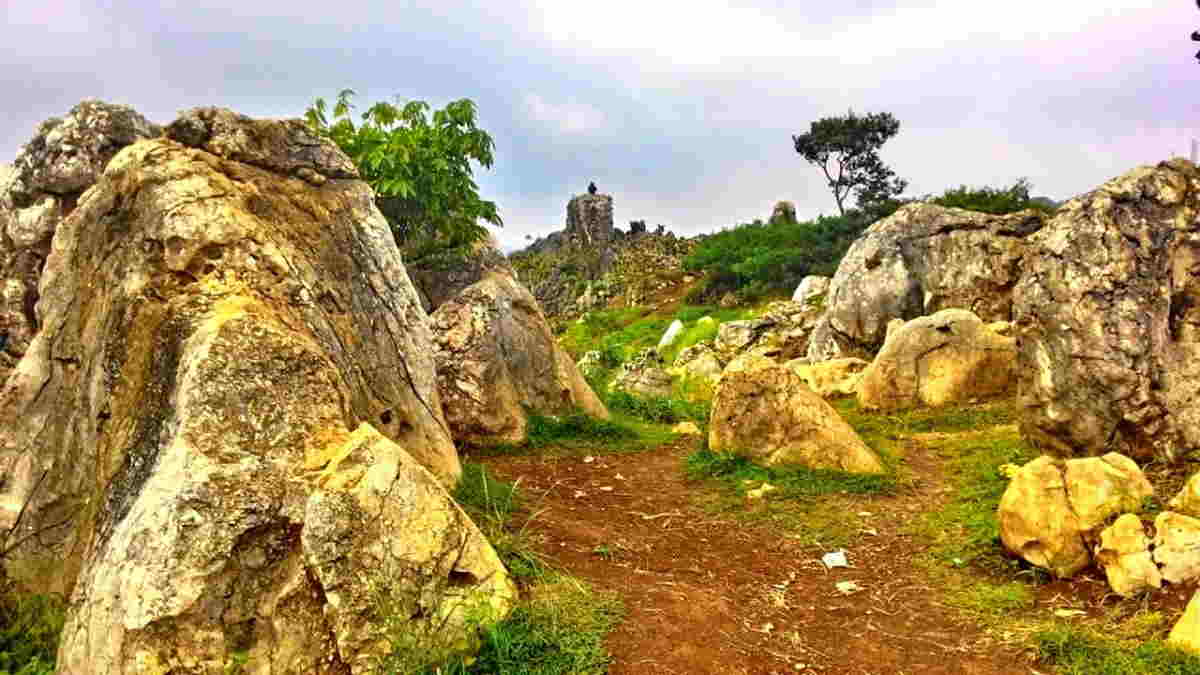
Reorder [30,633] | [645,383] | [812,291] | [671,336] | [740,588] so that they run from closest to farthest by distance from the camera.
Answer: [30,633]
[740,588]
[645,383]
[812,291]
[671,336]

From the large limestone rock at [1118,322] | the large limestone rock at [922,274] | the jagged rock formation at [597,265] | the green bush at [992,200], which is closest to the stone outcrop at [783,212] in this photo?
the jagged rock formation at [597,265]

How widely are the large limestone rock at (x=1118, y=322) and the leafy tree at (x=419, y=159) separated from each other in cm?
677

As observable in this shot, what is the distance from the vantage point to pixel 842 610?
5.70m

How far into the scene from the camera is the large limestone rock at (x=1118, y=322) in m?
7.73

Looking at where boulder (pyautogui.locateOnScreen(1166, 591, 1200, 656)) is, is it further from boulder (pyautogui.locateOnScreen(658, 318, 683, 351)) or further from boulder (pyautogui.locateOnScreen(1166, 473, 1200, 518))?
boulder (pyautogui.locateOnScreen(658, 318, 683, 351))

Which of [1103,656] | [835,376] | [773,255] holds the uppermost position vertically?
[773,255]

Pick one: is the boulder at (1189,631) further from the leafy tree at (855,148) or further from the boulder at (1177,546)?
the leafy tree at (855,148)

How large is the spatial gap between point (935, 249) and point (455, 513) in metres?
14.7

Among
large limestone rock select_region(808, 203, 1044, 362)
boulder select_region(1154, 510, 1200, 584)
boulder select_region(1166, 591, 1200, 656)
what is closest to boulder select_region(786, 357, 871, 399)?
large limestone rock select_region(808, 203, 1044, 362)

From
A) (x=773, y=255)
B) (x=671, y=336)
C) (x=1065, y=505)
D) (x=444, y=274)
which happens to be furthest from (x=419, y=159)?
(x=773, y=255)

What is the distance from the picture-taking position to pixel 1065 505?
6.00 meters

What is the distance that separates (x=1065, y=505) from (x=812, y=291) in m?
19.4

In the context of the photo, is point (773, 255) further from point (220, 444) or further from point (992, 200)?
point (220, 444)

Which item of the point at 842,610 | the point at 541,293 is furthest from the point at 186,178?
the point at 541,293
